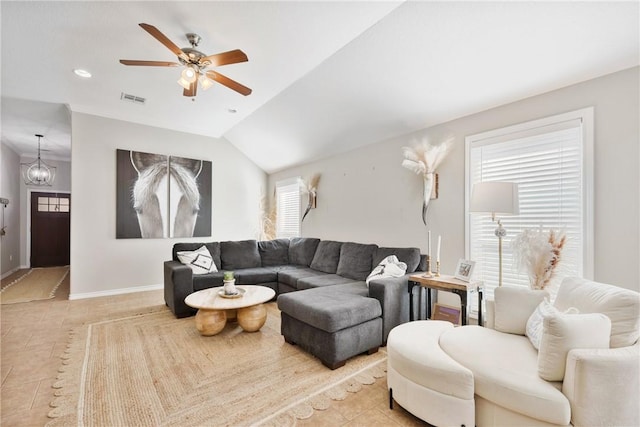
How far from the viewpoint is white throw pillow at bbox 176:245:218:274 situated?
4.07 metres

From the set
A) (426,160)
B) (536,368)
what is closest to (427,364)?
(536,368)

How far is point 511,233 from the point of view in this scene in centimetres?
296

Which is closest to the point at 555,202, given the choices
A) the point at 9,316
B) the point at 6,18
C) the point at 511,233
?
the point at 511,233

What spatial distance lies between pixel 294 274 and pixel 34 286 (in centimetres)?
504

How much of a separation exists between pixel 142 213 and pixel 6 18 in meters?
3.09

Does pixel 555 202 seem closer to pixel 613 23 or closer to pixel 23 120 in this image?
pixel 613 23

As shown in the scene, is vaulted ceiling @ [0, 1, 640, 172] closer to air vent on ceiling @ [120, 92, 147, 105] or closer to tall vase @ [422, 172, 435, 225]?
air vent on ceiling @ [120, 92, 147, 105]

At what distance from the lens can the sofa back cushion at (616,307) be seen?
1.50 meters

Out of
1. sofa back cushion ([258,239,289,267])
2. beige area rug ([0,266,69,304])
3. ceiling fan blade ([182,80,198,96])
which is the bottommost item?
beige area rug ([0,266,69,304])

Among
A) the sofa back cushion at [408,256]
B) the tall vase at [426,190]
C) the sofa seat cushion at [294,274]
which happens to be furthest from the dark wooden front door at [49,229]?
the tall vase at [426,190]

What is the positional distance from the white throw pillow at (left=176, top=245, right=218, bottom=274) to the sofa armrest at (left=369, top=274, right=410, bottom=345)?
2.47 m

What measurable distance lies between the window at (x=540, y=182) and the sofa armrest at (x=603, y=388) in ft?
4.51

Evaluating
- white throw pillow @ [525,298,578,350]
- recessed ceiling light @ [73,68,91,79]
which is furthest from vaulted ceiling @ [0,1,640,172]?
white throw pillow @ [525,298,578,350]

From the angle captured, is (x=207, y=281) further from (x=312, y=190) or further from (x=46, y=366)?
(x=312, y=190)
